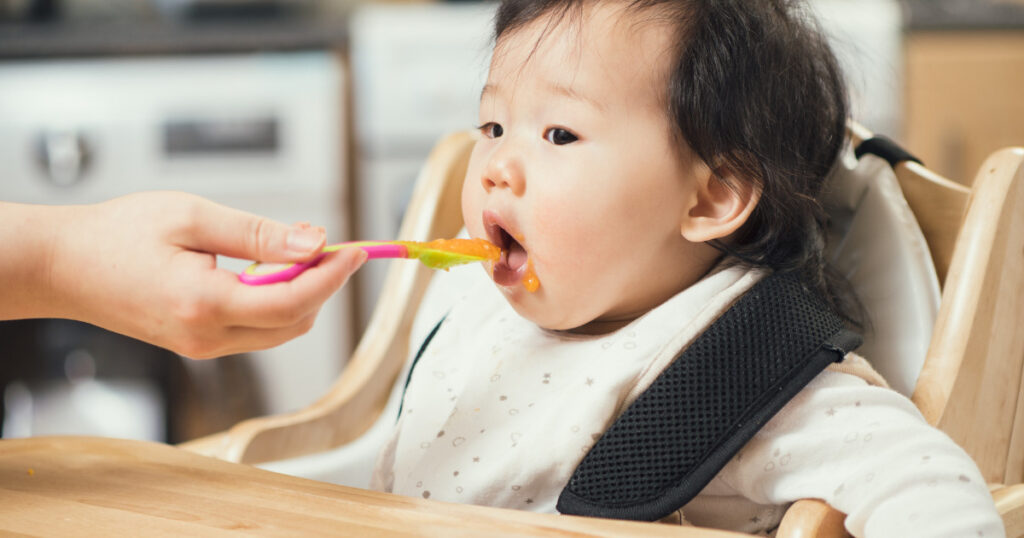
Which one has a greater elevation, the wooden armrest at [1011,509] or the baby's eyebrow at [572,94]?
the baby's eyebrow at [572,94]

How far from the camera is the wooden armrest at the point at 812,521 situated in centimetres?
56

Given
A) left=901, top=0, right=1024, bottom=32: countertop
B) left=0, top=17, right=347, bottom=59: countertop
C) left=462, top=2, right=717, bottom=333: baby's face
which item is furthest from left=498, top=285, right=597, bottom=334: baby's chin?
left=901, top=0, right=1024, bottom=32: countertop

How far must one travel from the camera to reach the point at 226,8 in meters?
2.36

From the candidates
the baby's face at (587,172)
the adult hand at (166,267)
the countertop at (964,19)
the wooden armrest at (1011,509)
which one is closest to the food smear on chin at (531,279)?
the baby's face at (587,172)

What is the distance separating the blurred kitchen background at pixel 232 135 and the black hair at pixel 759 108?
4.58 feet

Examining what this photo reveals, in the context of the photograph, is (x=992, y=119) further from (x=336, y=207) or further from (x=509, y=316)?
(x=509, y=316)

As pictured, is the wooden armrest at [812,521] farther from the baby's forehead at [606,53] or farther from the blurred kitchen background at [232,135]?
the blurred kitchen background at [232,135]

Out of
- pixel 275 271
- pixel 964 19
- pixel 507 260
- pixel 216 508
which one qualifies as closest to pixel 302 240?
pixel 275 271

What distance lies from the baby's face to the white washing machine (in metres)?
1.41

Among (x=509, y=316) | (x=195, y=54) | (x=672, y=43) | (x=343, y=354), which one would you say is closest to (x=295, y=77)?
(x=195, y=54)

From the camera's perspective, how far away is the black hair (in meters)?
0.72

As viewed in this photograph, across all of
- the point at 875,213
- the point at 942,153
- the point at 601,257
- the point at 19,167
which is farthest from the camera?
the point at 942,153

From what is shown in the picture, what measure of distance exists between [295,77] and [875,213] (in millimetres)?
1565

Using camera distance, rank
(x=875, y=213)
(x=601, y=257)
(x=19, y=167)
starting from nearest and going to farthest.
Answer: (x=601, y=257) < (x=875, y=213) < (x=19, y=167)
